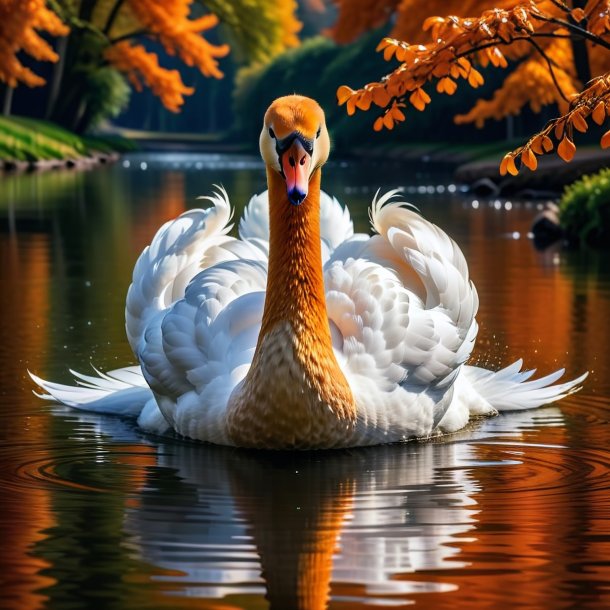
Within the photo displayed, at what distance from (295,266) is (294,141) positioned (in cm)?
65

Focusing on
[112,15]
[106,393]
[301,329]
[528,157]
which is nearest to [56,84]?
[112,15]

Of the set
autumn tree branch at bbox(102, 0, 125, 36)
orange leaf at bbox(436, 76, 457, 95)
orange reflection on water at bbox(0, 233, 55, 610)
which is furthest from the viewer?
autumn tree branch at bbox(102, 0, 125, 36)

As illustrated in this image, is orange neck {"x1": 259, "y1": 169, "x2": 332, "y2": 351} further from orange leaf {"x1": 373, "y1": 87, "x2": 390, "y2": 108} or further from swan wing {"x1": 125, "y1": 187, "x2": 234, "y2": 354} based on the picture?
swan wing {"x1": 125, "y1": 187, "x2": 234, "y2": 354}

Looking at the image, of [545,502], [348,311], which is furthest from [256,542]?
[348,311]

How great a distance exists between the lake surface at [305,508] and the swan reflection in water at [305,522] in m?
0.01

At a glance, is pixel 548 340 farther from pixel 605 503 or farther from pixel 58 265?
pixel 58 265

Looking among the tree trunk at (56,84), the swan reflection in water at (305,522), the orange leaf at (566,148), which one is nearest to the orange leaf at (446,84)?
the orange leaf at (566,148)

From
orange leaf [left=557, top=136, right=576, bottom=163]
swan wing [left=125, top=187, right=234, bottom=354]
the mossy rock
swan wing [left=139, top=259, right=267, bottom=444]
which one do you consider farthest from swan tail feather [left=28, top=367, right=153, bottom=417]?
the mossy rock

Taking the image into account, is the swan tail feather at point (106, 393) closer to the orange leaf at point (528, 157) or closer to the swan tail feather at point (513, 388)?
the swan tail feather at point (513, 388)

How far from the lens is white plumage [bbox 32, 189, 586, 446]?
7656 mm

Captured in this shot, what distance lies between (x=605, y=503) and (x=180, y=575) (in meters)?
1.94

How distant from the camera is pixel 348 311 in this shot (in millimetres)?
7871

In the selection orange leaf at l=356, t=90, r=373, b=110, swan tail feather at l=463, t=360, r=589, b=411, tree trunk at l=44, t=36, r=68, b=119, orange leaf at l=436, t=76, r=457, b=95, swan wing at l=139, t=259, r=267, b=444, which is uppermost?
tree trunk at l=44, t=36, r=68, b=119

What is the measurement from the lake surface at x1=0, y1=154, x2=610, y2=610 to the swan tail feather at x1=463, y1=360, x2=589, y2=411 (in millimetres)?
141
